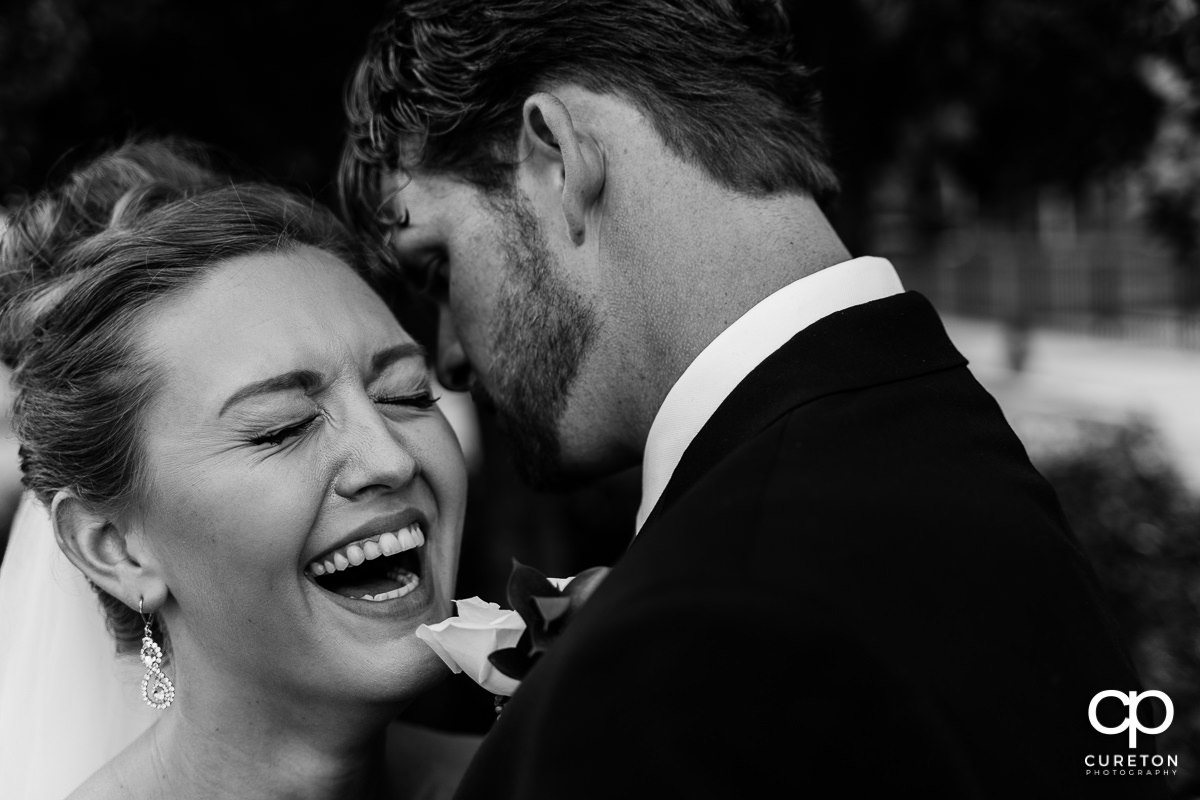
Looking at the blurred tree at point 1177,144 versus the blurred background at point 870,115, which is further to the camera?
the blurred background at point 870,115

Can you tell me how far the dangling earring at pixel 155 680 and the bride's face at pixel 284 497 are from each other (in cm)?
17

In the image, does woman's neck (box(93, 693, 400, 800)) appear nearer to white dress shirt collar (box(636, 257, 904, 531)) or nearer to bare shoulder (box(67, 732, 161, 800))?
bare shoulder (box(67, 732, 161, 800))

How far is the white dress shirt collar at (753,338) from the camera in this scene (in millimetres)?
2041

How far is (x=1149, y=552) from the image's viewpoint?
591 centimetres

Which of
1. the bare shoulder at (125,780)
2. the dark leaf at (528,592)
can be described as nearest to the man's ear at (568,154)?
the dark leaf at (528,592)

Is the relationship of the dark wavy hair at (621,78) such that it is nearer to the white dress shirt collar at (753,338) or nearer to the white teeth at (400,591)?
the white dress shirt collar at (753,338)

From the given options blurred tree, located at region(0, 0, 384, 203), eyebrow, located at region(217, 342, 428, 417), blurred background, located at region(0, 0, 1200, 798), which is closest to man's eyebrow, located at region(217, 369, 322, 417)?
eyebrow, located at region(217, 342, 428, 417)

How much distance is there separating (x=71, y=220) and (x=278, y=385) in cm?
86

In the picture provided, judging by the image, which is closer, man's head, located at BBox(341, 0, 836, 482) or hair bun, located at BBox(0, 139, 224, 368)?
man's head, located at BBox(341, 0, 836, 482)

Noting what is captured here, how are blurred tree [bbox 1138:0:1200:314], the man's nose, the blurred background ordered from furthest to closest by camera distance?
the blurred background < blurred tree [bbox 1138:0:1200:314] < the man's nose

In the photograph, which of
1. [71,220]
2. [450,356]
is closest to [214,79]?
[71,220]

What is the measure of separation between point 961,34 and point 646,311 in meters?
4.26

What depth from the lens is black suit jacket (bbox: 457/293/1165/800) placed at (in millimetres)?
1449

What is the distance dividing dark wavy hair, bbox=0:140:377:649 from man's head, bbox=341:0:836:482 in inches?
12.9
